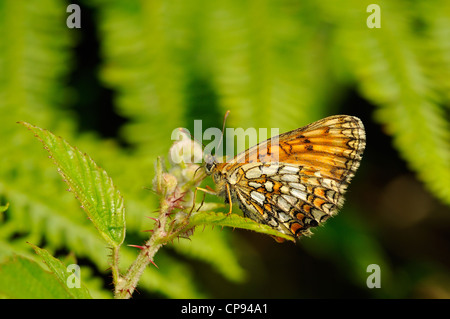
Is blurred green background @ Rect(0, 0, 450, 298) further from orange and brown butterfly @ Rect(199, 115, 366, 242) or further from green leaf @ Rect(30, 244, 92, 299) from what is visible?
green leaf @ Rect(30, 244, 92, 299)

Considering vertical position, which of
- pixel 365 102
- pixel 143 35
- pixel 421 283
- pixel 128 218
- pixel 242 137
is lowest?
pixel 421 283

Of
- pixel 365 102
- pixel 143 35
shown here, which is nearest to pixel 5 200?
pixel 143 35

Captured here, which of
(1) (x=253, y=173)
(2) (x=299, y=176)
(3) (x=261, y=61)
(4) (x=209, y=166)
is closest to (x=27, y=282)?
(4) (x=209, y=166)

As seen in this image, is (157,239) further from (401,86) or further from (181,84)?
(401,86)

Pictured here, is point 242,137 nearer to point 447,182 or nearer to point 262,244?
point 447,182

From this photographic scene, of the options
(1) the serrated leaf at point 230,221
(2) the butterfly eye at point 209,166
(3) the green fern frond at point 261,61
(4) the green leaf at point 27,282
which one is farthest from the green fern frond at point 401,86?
(4) the green leaf at point 27,282

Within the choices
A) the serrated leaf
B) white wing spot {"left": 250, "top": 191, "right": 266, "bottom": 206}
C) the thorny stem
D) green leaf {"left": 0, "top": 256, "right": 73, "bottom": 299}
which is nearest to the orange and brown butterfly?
white wing spot {"left": 250, "top": 191, "right": 266, "bottom": 206}
